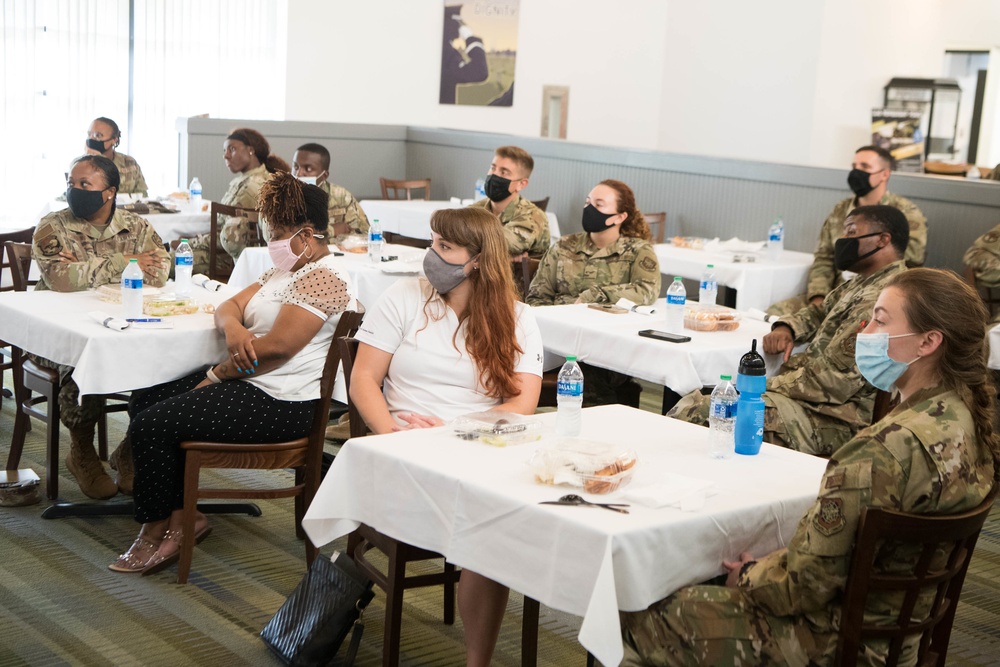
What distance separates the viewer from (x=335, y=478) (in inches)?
105

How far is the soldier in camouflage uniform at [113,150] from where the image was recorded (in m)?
8.03

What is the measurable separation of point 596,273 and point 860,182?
224 cm

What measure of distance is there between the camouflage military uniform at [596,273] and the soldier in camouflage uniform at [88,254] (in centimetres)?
173

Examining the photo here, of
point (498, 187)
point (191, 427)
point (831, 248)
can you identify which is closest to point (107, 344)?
point (191, 427)

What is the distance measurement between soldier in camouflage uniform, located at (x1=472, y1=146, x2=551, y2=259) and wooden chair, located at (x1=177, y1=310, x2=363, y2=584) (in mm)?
2877

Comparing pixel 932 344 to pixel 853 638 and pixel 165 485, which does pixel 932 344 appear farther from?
pixel 165 485

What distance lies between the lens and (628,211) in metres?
5.09

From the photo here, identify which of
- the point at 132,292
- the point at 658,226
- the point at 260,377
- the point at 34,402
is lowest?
the point at 34,402

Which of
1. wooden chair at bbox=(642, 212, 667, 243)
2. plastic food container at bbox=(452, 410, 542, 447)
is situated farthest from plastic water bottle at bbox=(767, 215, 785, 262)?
plastic food container at bbox=(452, 410, 542, 447)

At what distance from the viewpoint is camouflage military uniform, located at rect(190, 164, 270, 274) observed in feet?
22.4

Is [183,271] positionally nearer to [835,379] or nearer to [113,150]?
[835,379]

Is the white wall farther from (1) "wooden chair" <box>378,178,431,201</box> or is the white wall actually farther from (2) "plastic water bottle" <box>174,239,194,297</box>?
(2) "plastic water bottle" <box>174,239,194,297</box>

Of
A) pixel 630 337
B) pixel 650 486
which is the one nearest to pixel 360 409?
pixel 650 486

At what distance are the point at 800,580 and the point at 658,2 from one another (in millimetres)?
12131
